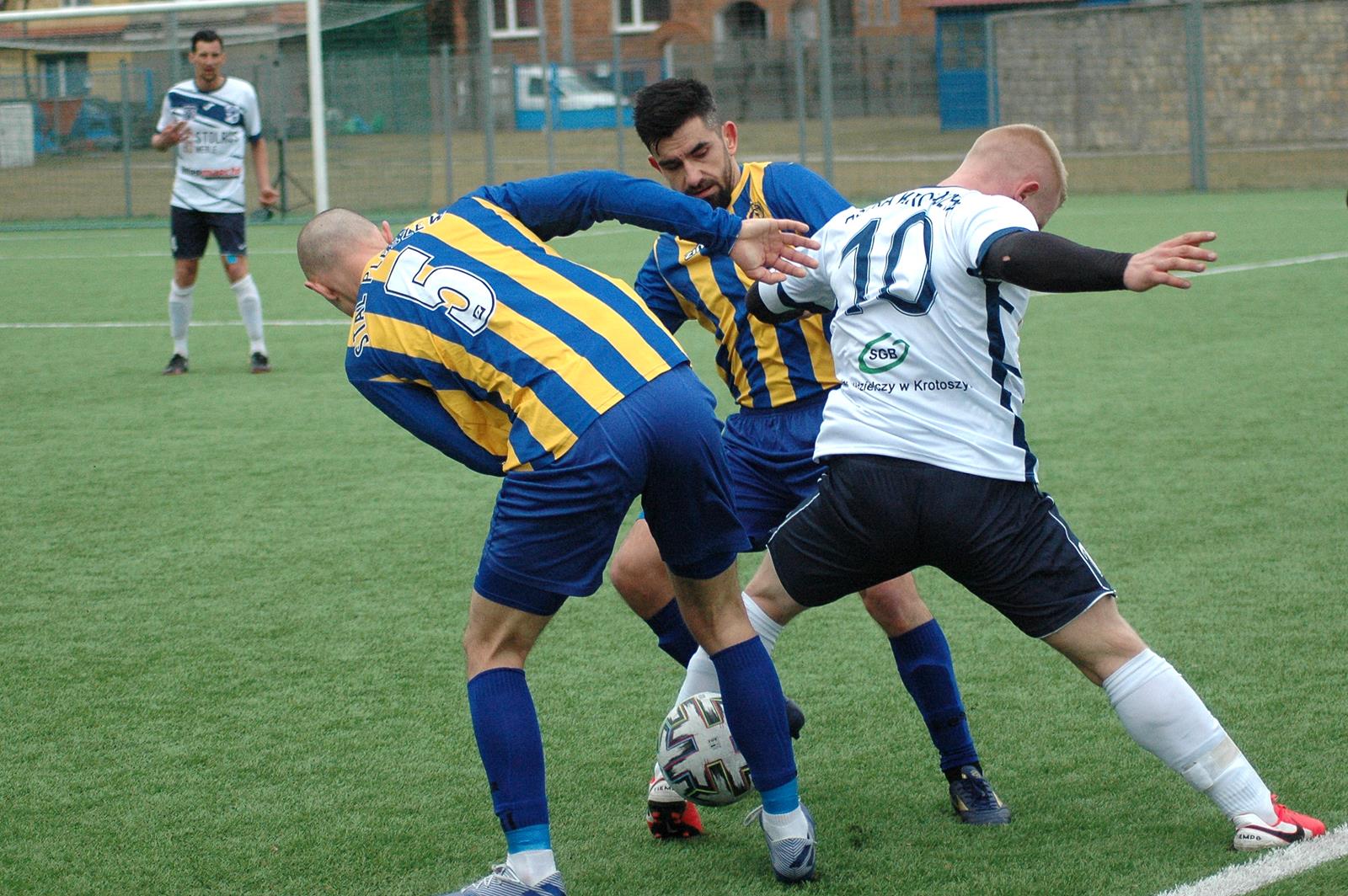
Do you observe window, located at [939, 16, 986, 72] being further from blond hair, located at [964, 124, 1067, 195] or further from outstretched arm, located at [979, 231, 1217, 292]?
outstretched arm, located at [979, 231, 1217, 292]

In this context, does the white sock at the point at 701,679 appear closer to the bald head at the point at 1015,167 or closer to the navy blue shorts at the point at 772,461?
the navy blue shorts at the point at 772,461

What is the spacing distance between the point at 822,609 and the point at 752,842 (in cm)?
169

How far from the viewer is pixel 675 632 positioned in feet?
12.9

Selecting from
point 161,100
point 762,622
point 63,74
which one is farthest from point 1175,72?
point 762,622

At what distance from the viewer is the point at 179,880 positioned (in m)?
3.36

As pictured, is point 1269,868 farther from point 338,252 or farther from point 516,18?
point 516,18

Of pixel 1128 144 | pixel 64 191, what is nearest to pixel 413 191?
pixel 64 191

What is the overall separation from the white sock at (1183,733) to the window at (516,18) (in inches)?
1810

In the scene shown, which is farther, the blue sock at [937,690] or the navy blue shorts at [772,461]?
the navy blue shorts at [772,461]

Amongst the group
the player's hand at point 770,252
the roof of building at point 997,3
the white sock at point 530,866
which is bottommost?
the white sock at point 530,866

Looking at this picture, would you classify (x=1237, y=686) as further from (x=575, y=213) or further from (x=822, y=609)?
(x=575, y=213)

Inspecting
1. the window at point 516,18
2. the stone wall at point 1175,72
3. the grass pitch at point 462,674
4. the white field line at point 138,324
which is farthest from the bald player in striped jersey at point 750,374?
the window at point 516,18

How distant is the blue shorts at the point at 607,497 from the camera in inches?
121

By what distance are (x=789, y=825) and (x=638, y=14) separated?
156ft
